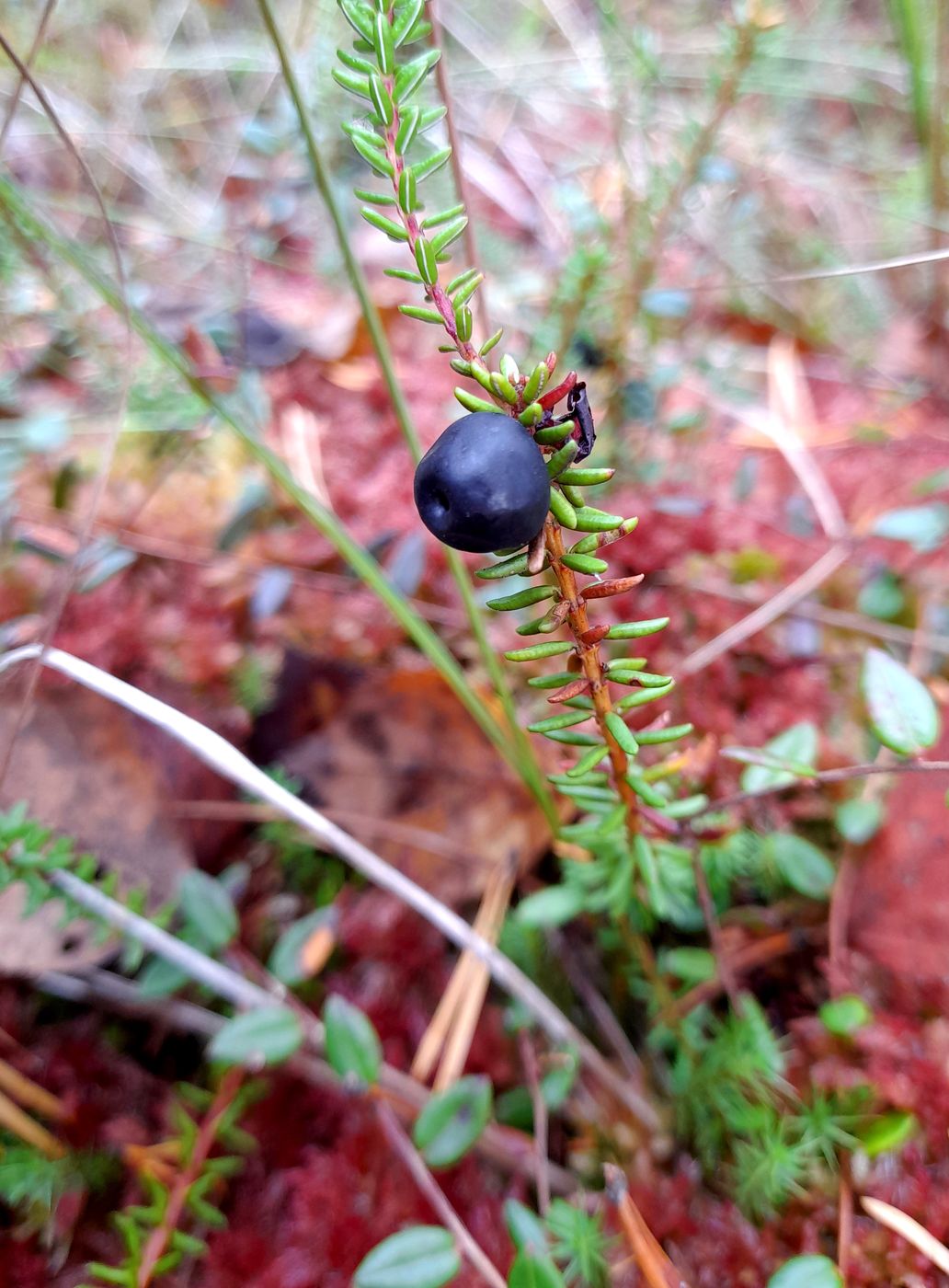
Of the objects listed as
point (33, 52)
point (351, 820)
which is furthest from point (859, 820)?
point (33, 52)

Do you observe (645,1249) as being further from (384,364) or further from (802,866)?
(384,364)

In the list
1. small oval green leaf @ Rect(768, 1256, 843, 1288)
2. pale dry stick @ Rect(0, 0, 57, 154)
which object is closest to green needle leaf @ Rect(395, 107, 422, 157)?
pale dry stick @ Rect(0, 0, 57, 154)

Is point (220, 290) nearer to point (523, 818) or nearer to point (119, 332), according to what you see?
point (119, 332)

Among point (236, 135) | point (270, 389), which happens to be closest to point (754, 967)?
point (270, 389)

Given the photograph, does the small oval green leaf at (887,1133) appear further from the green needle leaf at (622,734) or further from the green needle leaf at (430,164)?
the green needle leaf at (430,164)

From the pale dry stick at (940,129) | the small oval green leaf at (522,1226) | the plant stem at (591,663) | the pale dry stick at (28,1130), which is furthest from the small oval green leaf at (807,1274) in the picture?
the pale dry stick at (940,129)
